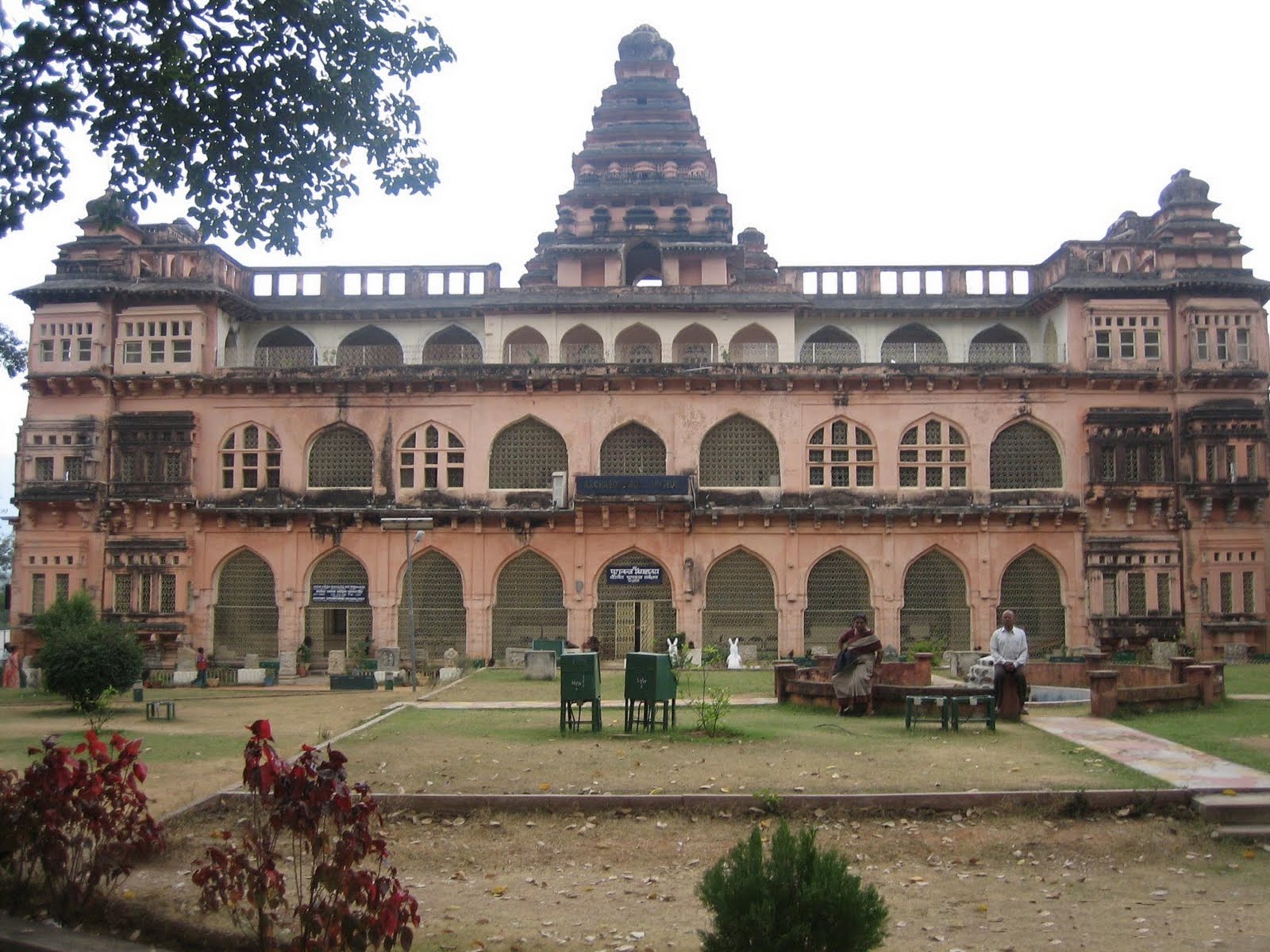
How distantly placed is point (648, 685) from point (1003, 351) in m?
23.3

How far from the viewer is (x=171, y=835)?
1031 cm

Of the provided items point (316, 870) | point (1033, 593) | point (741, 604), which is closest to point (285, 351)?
point (741, 604)

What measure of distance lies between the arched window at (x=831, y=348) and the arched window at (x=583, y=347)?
584 centimetres

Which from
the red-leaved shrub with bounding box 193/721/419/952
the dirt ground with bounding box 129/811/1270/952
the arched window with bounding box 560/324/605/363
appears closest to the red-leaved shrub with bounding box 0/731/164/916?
the dirt ground with bounding box 129/811/1270/952

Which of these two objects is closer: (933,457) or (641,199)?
(933,457)

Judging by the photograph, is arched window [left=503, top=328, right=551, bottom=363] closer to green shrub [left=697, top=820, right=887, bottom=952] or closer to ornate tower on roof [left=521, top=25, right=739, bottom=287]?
ornate tower on roof [left=521, top=25, right=739, bottom=287]

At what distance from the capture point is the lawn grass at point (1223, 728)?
43.4ft

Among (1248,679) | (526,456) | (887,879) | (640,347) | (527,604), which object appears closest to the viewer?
(887,879)

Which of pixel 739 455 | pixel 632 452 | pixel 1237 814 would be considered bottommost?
pixel 1237 814

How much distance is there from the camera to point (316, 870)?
6.58 meters

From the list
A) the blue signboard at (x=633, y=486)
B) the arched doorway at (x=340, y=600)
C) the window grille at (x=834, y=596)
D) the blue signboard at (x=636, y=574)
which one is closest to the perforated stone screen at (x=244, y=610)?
the arched doorway at (x=340, y=600)

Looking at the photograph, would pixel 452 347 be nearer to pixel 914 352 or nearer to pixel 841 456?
pixel 841 456

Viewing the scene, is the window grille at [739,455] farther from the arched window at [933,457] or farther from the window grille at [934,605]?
the window grille at [934,605]

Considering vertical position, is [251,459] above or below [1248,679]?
above
